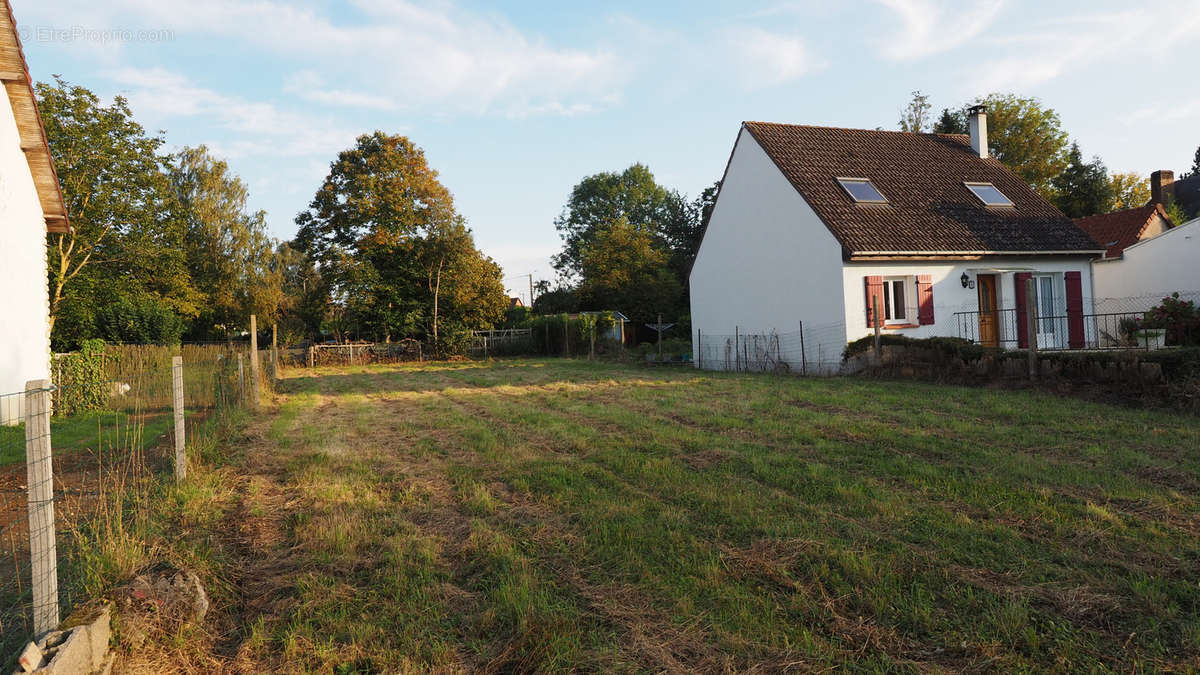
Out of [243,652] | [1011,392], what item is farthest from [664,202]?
[243,652]

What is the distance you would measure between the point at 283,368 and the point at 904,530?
28.1 m

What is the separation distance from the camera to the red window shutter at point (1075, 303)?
17.9 m

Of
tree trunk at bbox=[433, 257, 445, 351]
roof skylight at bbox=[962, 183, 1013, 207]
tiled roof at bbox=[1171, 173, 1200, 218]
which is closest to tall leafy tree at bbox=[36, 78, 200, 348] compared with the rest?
tree trunk at bbox=[433, 257, 445, 351]

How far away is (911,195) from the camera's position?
60.2 feet

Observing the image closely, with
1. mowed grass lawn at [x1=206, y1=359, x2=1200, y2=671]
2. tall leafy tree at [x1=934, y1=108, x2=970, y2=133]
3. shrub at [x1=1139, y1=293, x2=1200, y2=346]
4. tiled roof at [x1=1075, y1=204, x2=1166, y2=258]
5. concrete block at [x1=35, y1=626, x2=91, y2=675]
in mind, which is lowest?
mowed grass lawn at [x1=206, y1=359, x2=1200, y2=671]

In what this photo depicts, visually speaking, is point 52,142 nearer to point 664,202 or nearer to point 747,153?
point 747,153

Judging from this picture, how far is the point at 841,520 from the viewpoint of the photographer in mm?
4547

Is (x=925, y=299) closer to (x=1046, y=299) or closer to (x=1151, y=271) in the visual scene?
(x=1046, y=299)

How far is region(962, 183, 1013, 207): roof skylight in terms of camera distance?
62.5ft

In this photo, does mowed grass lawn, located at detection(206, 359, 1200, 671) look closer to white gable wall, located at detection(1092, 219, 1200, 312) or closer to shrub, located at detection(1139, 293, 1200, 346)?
shrub, located at detection(1139, 293, 1200, 346)

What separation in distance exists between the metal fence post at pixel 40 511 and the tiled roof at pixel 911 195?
15.2 meters

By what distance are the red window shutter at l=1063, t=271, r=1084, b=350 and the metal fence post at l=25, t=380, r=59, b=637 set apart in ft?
68.9

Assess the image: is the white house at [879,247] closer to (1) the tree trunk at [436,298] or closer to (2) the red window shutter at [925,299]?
(2) the red window shutter at [925,299]

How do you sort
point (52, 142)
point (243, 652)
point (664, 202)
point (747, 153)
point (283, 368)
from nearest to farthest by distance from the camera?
point (243, 652)
point (747, 153)
point (52, 142)
point (283, 368)
point (664, 202)
